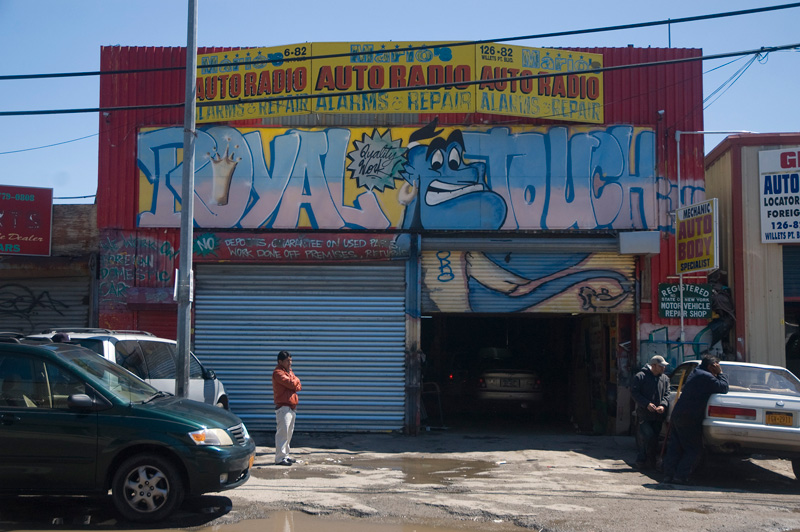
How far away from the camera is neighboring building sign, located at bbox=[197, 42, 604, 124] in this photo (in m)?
13.6

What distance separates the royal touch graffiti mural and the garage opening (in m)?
2.11

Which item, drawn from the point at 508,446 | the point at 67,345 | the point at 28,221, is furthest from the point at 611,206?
the point at 28,221

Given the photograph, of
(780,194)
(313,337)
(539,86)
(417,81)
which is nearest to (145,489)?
(313,337)

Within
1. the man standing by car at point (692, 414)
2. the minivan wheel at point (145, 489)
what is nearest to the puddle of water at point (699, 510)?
the man standing by car at point (692, 414)

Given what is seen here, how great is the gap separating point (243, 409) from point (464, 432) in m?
4.08

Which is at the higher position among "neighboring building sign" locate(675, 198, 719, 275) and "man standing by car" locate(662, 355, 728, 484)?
"neighboring building sign" locate(675, 198, 719, 275)

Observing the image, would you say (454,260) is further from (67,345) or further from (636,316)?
(67,345)

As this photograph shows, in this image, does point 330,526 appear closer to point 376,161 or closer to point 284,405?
point 284,405

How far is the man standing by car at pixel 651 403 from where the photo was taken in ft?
34.7

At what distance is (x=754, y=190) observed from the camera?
13.7m

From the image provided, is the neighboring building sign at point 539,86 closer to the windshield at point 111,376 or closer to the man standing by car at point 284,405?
the man standing by car at point 284,405

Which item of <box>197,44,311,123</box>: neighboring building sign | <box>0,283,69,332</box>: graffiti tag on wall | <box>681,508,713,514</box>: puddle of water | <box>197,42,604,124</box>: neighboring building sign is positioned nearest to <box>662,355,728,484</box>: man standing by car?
<box>681,508,713,514</box>: puddle of water

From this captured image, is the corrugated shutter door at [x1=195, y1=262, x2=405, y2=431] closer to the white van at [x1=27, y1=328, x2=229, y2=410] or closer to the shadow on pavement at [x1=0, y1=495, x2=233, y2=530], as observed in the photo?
the white van at [x1=27, y1=328, x2=229, y2=410]

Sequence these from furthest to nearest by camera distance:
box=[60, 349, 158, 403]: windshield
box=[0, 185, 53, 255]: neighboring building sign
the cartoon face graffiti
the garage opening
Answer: the garage opening < box=[0, 185, 53, 255]: neighboring building sign < the cartoon face graffiti < box=[60, 349, 158, 403]: windshield
